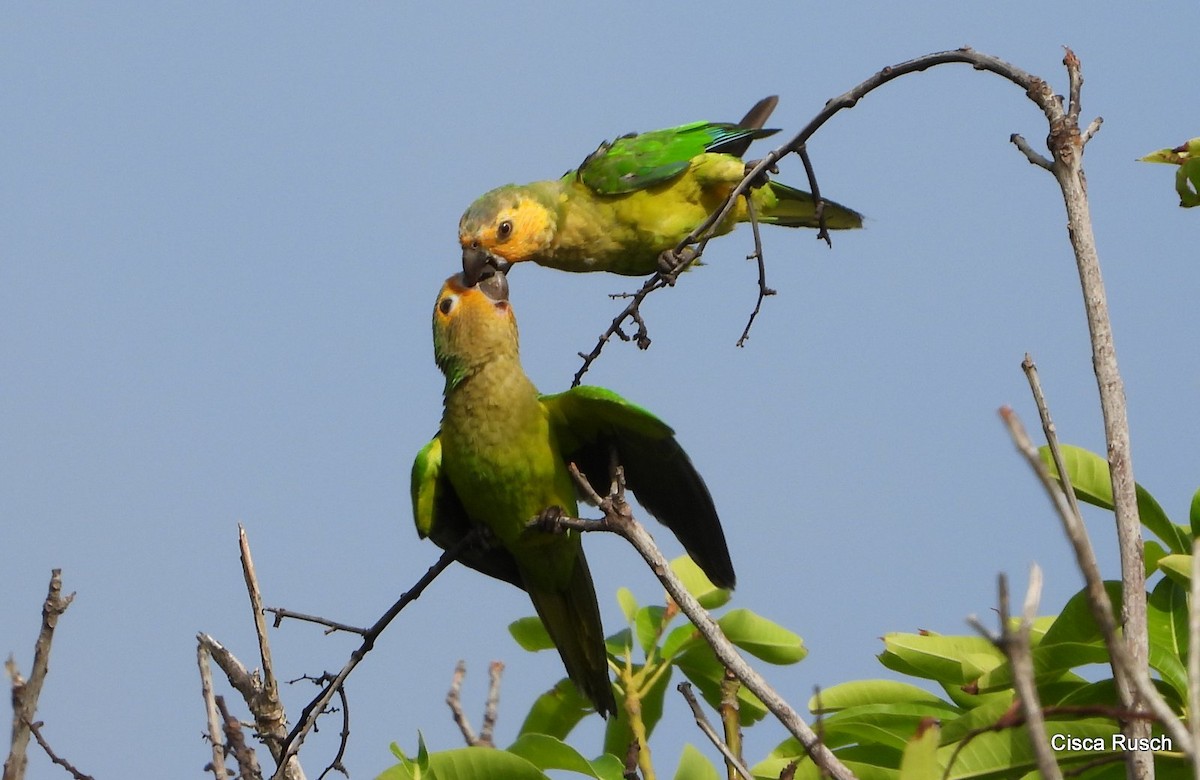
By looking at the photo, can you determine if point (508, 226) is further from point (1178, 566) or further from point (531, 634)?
point (1178, 566)

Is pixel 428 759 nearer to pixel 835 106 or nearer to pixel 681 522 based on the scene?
pixel 681 522

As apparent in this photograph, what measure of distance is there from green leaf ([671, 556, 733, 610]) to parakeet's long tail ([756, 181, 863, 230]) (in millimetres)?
2572

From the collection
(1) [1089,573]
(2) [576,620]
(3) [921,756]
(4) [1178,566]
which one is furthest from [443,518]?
(1) [1089,573]

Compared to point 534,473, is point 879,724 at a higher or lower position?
lower

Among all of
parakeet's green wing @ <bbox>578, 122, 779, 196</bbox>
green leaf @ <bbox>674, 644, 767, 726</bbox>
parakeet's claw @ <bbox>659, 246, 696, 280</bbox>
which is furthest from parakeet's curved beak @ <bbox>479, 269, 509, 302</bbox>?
green leaf @ <bbox>674, 644, 767, 726</bbox>

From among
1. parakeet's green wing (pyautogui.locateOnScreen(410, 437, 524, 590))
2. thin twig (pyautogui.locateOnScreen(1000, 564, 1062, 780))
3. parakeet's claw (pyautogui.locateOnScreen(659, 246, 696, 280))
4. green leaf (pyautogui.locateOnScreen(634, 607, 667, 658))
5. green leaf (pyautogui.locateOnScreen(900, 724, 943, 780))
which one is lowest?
thin twig (pyautogui.locateOnScreen(1000, 564, 1062, 780))

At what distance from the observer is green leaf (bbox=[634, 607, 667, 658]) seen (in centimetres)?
452

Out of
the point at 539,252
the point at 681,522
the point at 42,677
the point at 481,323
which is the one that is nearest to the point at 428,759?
the point at 42,677

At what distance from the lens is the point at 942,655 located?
156 inches

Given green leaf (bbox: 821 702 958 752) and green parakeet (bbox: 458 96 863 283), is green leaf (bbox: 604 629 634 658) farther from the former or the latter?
green parakeet (bbox: 458 96 863 283)

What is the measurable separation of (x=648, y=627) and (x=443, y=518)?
1.05m

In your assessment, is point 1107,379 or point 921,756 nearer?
point 921,756

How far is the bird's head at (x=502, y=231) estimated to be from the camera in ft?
19.6

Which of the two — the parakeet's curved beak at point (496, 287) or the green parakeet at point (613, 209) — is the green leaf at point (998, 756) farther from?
the green parakeet at point (613, 209)
